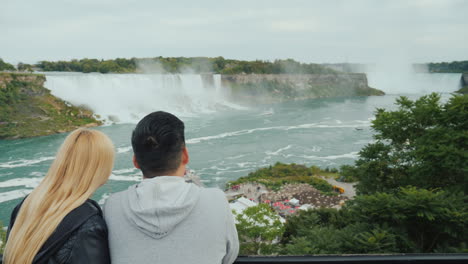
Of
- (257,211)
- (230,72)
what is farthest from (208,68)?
(257,211)

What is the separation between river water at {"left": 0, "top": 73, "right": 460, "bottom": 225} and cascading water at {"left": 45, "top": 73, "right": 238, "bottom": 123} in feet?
0.30

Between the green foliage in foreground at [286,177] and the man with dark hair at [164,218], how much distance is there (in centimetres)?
1456

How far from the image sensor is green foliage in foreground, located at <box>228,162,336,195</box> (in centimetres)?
1570

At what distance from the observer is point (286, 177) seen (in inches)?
671

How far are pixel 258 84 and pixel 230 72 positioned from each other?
621 cm

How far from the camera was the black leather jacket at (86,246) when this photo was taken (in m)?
0.85

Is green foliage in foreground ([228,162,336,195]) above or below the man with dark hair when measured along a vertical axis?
below

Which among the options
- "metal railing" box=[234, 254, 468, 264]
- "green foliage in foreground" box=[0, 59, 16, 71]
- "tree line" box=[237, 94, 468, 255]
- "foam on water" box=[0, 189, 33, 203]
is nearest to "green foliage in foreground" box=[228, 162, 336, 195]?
"tree line" box=[237, 94, 468, 255]

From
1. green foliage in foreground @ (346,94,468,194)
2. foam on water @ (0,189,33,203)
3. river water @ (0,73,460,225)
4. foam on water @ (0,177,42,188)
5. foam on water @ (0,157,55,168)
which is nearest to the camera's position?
green foliage in foreground @ (346,94,468,194)

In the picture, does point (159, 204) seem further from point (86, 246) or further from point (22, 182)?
point (22, 182)

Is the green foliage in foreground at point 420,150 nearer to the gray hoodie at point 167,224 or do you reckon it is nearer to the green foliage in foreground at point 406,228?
the green foliage in foreground at point 406,228

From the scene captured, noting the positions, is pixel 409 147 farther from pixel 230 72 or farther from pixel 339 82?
pixel 339 82

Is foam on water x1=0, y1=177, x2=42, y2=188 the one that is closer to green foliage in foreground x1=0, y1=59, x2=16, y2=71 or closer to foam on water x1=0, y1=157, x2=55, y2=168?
foam on water x1=0, y1=157, x2=55, y2=168

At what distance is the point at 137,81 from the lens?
130 ft
